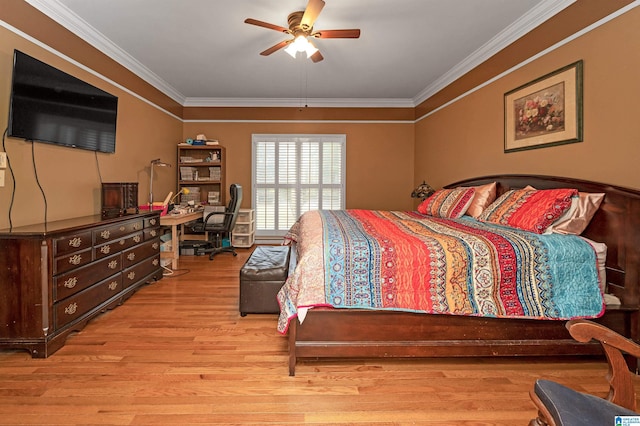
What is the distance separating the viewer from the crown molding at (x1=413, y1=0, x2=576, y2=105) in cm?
271

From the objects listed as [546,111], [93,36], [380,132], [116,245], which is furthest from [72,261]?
[380,132]

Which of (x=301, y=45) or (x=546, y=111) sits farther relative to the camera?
(x=301, y=45)

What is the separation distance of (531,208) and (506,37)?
1.92 metres

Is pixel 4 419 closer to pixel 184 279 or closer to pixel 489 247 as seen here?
pixel 184 279

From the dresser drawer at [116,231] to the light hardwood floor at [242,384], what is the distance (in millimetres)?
715

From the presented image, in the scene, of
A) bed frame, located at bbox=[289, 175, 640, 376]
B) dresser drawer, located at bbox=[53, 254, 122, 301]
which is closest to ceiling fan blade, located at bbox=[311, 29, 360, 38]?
bed frame, located at bbox=[289, 175, 640, 376]

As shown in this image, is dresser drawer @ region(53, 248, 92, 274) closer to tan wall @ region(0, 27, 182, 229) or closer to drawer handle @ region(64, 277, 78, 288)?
drawer handle @ region(64, 277, 78, 288)

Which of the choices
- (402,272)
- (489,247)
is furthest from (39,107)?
(489,247)

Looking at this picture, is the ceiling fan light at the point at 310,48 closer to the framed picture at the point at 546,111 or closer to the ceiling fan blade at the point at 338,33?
the ceiling fan blade at the point at 338,33

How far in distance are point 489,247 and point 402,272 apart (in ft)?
1.82

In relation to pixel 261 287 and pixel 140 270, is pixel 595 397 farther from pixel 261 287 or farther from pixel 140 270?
pixel 140 270

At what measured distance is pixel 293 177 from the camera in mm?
6086

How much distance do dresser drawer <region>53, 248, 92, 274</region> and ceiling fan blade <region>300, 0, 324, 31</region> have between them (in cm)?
247

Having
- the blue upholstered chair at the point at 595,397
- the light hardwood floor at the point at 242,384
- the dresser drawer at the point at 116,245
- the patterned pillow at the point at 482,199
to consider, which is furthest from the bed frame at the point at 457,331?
the dresser drawer at the point at 116,245
